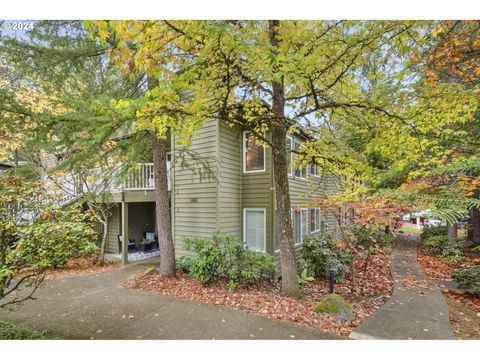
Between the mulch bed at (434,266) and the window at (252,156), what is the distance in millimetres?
5667

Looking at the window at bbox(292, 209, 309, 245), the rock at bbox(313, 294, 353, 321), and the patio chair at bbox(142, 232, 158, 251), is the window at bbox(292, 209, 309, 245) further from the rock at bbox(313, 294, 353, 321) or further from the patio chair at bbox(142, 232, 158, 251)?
the patio chair at bbox(142, 232, 158, 251)

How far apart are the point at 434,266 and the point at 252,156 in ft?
23.0

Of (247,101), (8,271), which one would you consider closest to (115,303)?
(8,271)

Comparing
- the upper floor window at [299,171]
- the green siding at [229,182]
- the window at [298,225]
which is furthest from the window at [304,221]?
the green siding at [229,182]

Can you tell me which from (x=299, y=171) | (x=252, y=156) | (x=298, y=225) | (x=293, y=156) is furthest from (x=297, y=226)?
(x=252, y=156)

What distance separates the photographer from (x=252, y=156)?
7477mm

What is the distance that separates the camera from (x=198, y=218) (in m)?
7.03

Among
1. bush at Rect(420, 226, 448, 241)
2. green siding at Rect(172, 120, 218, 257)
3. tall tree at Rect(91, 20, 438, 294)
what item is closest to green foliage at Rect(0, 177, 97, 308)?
tall tree at Rect(91, 20, 438, 294)

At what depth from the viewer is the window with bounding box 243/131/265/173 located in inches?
287

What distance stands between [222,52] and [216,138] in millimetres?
3831

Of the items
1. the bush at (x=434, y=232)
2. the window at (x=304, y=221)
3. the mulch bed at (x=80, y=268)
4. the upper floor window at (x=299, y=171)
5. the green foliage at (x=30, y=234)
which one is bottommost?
the mulch bed at (x=80, y=268)

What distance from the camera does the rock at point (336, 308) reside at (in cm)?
370

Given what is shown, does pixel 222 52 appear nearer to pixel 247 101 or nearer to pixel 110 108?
pixel 247 101

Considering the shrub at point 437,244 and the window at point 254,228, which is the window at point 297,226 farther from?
the shrub at point 437,244
